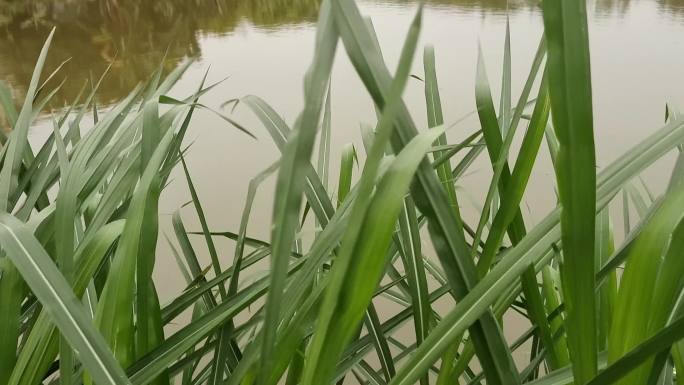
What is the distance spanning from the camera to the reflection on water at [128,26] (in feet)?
4.56

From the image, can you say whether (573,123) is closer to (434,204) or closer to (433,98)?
(434,204)

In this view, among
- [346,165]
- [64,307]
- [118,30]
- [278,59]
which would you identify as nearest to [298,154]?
[64,307]

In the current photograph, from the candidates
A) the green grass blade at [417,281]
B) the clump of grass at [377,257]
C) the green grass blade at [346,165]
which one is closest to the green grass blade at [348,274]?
the clump of grass at [377,257]

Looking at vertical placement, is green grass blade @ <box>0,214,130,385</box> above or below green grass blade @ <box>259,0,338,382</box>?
below

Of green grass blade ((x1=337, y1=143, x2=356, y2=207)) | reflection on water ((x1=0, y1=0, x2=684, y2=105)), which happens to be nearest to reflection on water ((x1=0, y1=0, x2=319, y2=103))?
reflection on water ((x1=0, y1=0, x2=684, y2=105))

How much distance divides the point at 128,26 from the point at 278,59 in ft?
2.18

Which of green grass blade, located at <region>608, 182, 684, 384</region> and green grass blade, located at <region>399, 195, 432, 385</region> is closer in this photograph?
green grass blade, located at <region>608, 182, 684, 384</region>

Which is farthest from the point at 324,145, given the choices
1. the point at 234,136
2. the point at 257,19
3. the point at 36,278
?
the point at 257,19

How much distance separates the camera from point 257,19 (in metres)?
1.93

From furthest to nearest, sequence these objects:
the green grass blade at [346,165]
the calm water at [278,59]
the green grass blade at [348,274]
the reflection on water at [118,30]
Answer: the reflection on water at [118,30] < the calm water at [278,59] < the green grass blade at [346,165] < the green grass blade at [348,274]

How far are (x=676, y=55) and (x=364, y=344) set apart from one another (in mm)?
1308

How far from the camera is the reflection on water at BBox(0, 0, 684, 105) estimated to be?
139cm

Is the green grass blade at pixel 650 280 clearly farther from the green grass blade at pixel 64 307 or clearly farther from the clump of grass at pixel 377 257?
the green grass blade at pixel 64 307

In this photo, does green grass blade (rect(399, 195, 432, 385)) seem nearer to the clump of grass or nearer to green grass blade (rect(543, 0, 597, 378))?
the clump of grass
